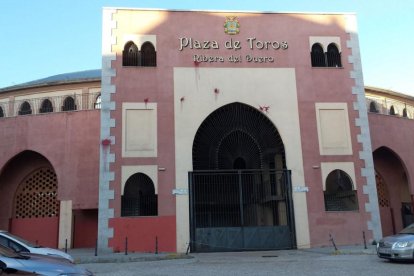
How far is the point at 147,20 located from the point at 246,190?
8.17 metres

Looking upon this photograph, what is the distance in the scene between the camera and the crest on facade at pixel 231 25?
19219mm

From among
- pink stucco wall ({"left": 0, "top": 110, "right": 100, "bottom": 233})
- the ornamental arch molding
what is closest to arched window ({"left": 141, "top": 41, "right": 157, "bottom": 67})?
pink stucco wall ({"left": 0, "top": 110, "right": 100, "bottom": 233})

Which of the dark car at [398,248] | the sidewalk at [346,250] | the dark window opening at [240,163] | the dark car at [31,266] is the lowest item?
the sidewalk at [346,250]

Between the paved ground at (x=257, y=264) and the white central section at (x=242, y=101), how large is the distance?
8.51ft

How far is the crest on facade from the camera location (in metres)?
19.2

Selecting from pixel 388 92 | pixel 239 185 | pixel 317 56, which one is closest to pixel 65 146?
pixel 239 185

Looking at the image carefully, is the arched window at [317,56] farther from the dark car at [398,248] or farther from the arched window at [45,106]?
the arched window at [45,106]

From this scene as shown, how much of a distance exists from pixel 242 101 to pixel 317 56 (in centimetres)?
415

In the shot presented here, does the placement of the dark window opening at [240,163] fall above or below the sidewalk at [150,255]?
above

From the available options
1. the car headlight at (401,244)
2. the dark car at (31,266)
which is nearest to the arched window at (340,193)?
the car headlight at (401,244)

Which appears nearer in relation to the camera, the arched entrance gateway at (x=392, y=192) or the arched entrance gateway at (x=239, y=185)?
the arched entrance gateway at (x=239, y=185)

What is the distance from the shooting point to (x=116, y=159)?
57.4 ft

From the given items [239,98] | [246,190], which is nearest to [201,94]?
[239,98]

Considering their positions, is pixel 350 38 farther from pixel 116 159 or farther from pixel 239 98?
pixel 116 159
